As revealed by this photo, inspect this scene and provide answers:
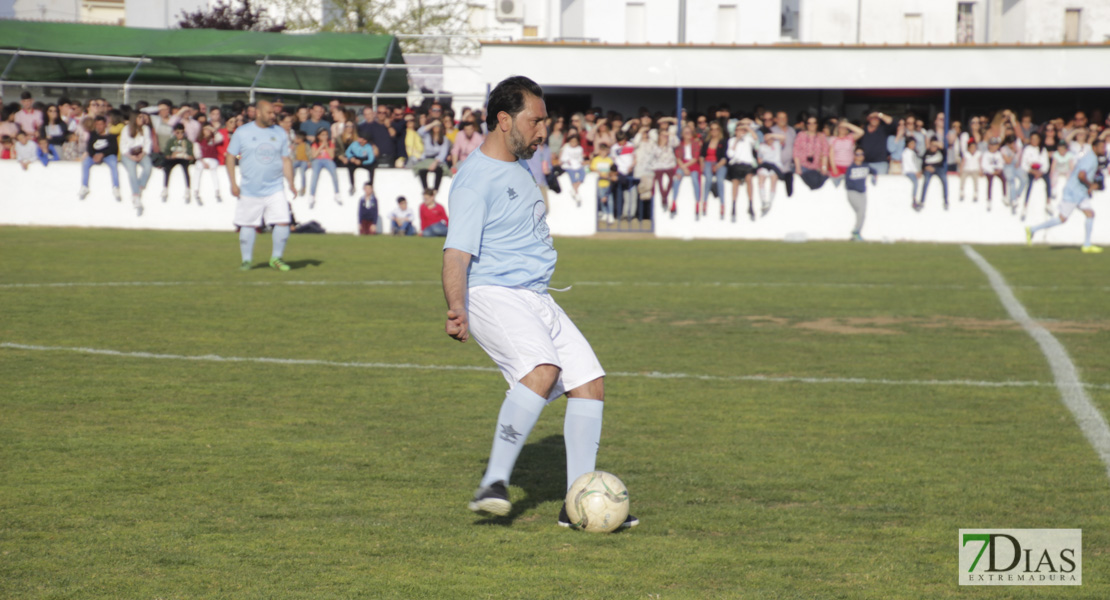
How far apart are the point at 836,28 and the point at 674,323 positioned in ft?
145

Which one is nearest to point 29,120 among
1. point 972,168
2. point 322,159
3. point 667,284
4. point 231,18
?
point 322,159

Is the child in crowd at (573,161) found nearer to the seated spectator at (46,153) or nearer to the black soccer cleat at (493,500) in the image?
the seated spectator at (46,153)

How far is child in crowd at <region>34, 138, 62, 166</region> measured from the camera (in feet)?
80.0

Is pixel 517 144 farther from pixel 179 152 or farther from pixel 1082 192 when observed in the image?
pixel 179 152

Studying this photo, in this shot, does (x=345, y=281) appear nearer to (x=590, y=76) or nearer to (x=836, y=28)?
(x=590, y=76)

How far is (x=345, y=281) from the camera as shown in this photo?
1500cm

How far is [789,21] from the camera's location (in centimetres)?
5478

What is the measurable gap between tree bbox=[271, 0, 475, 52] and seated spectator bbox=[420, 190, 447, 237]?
30962 mm

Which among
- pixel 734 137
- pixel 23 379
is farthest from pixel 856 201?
pixel 23 379

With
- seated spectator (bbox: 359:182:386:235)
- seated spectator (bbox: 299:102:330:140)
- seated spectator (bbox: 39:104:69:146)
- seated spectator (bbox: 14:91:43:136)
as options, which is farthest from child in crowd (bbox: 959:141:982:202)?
seated spectator (bbox: 14:91:43:136)

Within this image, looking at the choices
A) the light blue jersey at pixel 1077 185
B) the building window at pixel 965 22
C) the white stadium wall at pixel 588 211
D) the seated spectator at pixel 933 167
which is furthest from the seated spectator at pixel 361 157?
the building window at pixel 965 22

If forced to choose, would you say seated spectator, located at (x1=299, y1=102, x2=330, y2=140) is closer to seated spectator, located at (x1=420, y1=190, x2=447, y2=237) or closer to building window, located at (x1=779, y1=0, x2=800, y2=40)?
seated spectator, located at (x1=420, y1=190, x2=447, y2=237)

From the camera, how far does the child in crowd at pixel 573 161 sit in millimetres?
23516

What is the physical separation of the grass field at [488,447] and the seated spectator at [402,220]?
9335 millimetres
